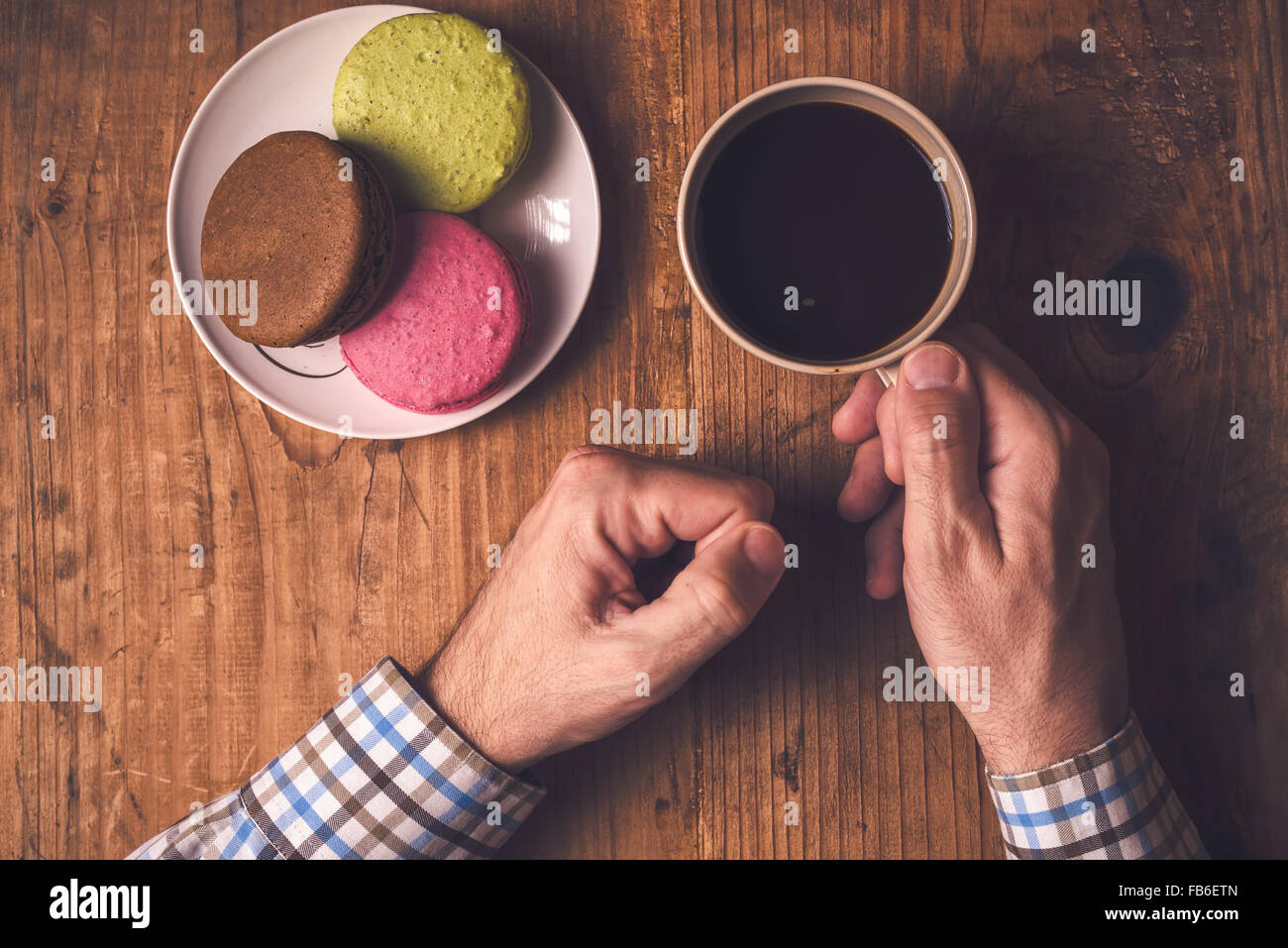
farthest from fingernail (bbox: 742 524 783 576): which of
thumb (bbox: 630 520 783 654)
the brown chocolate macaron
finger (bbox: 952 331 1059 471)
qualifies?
the brown chocolate macaron

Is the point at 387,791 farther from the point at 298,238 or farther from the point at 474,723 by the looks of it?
the point at 298,238

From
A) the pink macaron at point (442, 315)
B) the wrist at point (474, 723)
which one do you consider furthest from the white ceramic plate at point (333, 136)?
the wrist at point (474, 723)

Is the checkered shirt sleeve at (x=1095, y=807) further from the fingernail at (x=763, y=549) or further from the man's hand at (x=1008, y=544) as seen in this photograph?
the fingernail at (x=763, y=549)

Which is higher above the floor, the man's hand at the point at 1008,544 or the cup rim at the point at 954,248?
the cup rim at the point at 954,248

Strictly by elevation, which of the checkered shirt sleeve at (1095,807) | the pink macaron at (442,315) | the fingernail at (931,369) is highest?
the pink macaron at (442,315)

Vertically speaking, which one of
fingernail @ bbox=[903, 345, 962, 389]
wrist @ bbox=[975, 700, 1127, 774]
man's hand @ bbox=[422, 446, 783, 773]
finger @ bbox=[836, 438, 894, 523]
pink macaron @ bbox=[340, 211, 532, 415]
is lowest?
wrist @ bbox=[975, 700, 1127, 774]

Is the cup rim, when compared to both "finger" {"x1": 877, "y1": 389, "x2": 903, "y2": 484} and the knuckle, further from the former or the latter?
the knuckle
